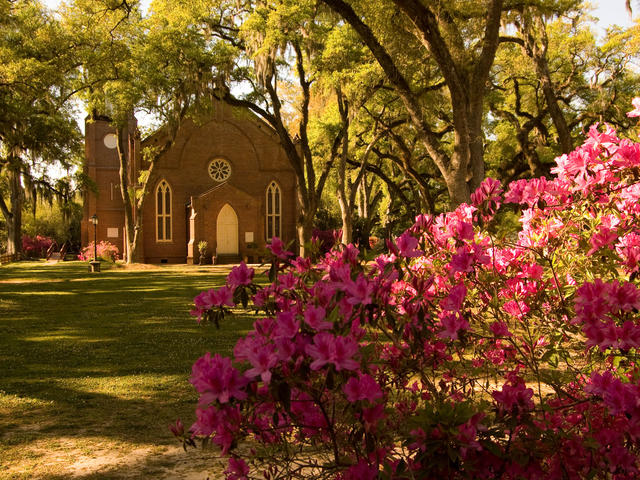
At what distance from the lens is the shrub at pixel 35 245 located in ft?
178

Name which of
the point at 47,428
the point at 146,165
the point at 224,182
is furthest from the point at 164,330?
the point at 146,165

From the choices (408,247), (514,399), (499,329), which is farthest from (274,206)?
(514,399)

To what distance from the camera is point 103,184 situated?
4866 cm

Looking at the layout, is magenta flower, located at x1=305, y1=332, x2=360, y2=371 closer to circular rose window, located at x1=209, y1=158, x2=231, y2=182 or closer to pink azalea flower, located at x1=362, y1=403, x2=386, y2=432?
pink azalea flower, located at x1=362, y1=403, x2=386, y2=432

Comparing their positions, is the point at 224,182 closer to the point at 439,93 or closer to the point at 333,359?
the point at 439,93

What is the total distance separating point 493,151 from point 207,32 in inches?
593

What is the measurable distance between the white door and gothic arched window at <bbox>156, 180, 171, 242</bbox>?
3.79 m

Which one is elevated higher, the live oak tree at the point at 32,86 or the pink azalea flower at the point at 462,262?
the live oak tree at the point at 32,86

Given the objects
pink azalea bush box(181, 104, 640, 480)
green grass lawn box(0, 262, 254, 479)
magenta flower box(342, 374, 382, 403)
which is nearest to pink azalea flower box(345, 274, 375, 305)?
pink azalea bush box(181, 104, 640, 480)

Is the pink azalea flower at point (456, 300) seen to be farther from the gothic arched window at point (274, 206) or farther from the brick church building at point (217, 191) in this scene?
the gothic arched window at point (274, 206)

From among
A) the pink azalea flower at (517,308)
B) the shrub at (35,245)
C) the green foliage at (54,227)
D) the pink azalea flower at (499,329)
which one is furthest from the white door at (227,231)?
the pink azalea flower at (499,329)

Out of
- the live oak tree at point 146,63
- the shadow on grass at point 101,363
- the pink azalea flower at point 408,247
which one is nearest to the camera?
the pink azalea flower at point 408,247

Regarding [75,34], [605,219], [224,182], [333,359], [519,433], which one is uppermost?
[75,34]

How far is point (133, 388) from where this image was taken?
6219 mm
